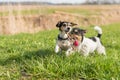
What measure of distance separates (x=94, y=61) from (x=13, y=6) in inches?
771

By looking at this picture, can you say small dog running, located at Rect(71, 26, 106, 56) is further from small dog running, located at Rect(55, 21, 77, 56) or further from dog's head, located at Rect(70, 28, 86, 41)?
small dog running, located at Rect(55, 21, 77, 56)

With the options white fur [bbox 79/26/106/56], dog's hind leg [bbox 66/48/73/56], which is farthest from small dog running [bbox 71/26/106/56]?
dog's hind leg [bbox 66/48/73/56]

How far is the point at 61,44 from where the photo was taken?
648 cm

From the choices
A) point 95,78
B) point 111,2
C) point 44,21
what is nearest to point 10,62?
point 95,78

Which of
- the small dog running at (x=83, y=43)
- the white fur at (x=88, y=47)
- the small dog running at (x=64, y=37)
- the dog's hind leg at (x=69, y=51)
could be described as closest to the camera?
the small dog running at (x=64, y=37)

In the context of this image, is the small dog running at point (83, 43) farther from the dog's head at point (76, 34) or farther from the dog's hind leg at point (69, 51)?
the dog's hind leg at point (69, 51)

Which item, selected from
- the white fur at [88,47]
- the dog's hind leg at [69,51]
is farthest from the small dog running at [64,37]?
the white fur at [88,47]

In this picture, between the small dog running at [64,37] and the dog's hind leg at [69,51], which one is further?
the dog's hind leg at [69,51]

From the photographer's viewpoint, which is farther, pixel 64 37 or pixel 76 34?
pixel 76 34

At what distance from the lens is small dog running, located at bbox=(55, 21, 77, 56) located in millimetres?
6246

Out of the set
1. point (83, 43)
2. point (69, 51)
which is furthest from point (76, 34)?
point (69, 51)

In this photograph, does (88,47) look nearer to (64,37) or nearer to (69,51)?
(69,51)

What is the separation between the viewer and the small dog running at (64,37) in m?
6.25

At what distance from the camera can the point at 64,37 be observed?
6.38 metres
